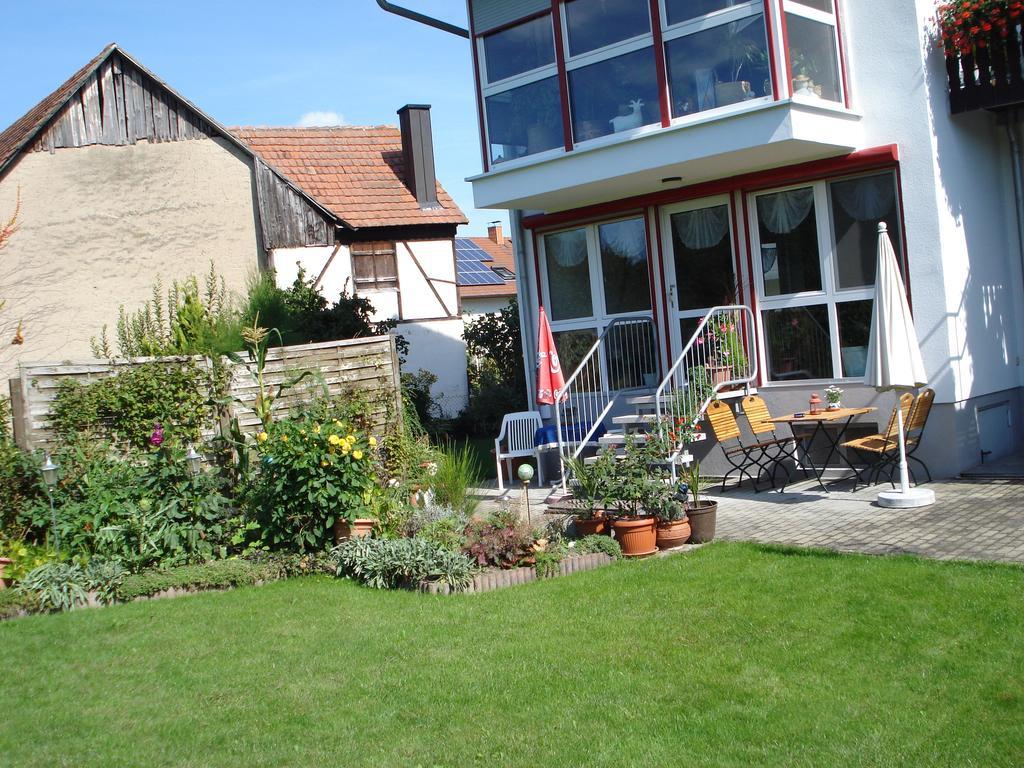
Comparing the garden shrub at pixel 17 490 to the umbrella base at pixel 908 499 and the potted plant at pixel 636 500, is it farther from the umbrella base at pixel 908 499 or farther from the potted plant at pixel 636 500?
the umbrella base at pixel 908 499

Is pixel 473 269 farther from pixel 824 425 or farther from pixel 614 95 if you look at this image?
pixel 824 425

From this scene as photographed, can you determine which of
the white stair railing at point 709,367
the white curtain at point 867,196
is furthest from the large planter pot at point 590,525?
the white curtain at point 867,196

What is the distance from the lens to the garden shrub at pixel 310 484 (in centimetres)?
804

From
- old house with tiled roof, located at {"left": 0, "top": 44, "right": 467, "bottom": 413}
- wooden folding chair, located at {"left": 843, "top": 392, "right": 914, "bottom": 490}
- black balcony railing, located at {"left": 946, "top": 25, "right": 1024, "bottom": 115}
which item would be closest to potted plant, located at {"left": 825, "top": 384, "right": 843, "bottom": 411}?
wooden folding chair, located at {"left": 843, "top": 392, "right": 914, "bottom": 490}

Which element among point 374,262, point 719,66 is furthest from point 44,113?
point 719,66

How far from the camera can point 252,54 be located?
980 centimetres

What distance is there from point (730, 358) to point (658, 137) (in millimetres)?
2561

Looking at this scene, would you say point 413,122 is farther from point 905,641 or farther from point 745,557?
point 905,641

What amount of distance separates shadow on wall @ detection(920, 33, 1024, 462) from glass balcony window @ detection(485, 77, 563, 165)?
4.07 metres

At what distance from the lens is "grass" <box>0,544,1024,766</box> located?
431 centimetres

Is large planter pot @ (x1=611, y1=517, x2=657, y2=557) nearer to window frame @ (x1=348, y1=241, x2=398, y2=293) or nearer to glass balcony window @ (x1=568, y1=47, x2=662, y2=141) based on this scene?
glass balcony window @ (x1=568, y1=47, x2=662, y2=141)

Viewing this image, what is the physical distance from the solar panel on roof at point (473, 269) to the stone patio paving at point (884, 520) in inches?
731

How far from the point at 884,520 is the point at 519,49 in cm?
707

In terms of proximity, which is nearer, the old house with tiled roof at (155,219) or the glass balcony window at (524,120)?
the glass balcony window at (524,120)
